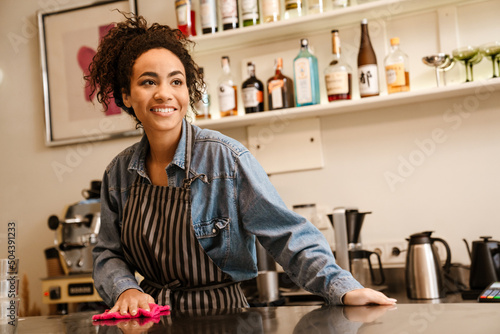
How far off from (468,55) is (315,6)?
0.61 m

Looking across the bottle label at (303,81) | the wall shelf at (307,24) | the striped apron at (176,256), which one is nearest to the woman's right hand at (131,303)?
the striped apron at (176,256)

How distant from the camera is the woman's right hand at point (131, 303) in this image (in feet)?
3.38

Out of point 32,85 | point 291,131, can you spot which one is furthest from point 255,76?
point 32,85

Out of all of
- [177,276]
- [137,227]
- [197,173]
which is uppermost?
[197,173]

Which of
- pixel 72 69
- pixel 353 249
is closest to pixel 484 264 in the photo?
pixel 353 249

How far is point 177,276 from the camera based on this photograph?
3.99 ft

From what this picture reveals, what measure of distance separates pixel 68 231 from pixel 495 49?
1.78m

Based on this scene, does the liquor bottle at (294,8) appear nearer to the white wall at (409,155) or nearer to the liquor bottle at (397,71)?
the white wall at (409,155)

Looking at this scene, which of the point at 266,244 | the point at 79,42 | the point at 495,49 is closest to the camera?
A: the point at 266,244

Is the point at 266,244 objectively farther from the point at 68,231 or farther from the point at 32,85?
the point at 32,85

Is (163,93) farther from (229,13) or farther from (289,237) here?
(229,13)

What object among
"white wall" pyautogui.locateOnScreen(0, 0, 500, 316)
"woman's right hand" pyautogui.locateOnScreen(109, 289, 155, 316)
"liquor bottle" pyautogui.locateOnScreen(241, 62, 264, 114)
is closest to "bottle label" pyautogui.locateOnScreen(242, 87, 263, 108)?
"liquor bottle" pyautogui.locateOnScreen(241, 62, 264, 114)

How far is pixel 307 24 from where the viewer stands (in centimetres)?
226

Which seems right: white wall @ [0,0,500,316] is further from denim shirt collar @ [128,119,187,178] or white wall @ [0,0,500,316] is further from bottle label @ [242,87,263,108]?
denim shirt collar @ [128,119,187,178]
